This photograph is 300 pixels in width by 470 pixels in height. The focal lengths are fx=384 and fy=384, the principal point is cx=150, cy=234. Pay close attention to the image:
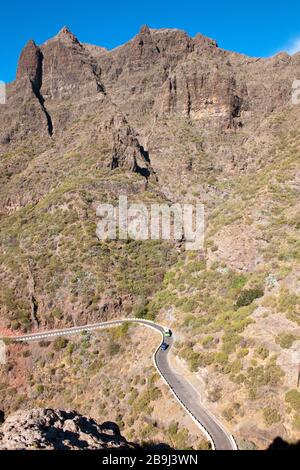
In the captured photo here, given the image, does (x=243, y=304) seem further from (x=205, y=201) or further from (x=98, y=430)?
(x=205, y=201)

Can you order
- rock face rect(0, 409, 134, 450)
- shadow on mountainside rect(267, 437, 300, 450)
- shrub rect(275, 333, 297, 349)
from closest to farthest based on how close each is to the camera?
1. rock face rect(0, 409, 134, 450)
2. shadow on mountainside rect(267, 437, 300, 450)
3. shrub rect(275, 333, 297, 349)

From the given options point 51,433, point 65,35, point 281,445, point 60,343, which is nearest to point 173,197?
point 60,343

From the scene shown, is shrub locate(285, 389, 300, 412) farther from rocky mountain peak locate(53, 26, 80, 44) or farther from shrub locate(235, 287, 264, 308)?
rocky mountain peak locate(53, 26, 80, 44)

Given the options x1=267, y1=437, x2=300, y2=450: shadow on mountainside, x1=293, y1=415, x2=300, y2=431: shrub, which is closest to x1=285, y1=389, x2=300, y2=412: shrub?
x1=293, y1=415, x2=300, y2=431: shrub

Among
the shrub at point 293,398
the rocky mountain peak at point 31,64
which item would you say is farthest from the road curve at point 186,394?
the rocky mountain peak at point 31,64

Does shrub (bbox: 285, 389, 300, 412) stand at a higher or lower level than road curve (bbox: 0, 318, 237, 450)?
higher

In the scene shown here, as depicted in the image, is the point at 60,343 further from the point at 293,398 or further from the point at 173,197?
the point at 173,197
